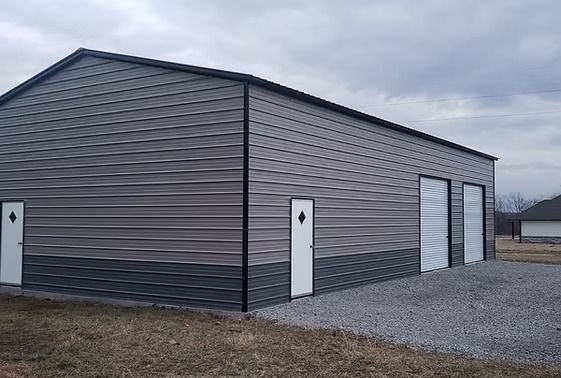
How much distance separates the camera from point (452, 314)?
35.4 ft

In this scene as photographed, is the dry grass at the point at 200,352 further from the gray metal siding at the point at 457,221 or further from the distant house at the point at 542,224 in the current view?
the distant house at the point at 542,224

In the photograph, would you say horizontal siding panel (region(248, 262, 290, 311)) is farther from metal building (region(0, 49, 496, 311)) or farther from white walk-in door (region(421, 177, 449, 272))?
white walk-in door (region(421, 177, 449, 272))

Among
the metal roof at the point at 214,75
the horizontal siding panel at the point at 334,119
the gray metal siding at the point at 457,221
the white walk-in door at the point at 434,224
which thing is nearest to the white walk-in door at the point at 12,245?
the metal roof at the point at 214,75

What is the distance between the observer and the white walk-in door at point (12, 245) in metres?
14.0

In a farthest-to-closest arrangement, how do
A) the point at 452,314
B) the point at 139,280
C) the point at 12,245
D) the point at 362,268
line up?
1. the point at 362,268
2. the point at 12,245
3. the point at 139,280
4. the point at 452,314

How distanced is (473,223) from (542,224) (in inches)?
1073

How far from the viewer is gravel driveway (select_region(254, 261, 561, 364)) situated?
8336 millimetres

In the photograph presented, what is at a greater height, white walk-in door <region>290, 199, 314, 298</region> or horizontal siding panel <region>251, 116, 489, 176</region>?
horizontal siding panel <region>251, 116, 489, 176</region>

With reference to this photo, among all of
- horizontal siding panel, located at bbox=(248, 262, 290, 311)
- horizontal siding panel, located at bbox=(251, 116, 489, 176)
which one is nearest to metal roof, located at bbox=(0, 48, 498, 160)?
horizontal siding panel, located at bbox=(251, 116, 489, 176)

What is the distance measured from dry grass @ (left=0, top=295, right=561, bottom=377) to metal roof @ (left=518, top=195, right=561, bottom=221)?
135 feet

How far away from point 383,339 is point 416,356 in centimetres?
106

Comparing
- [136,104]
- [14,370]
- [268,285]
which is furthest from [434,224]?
[14,370]

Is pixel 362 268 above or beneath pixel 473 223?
beneath

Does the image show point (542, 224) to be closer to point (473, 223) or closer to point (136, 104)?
point (473, 223)
